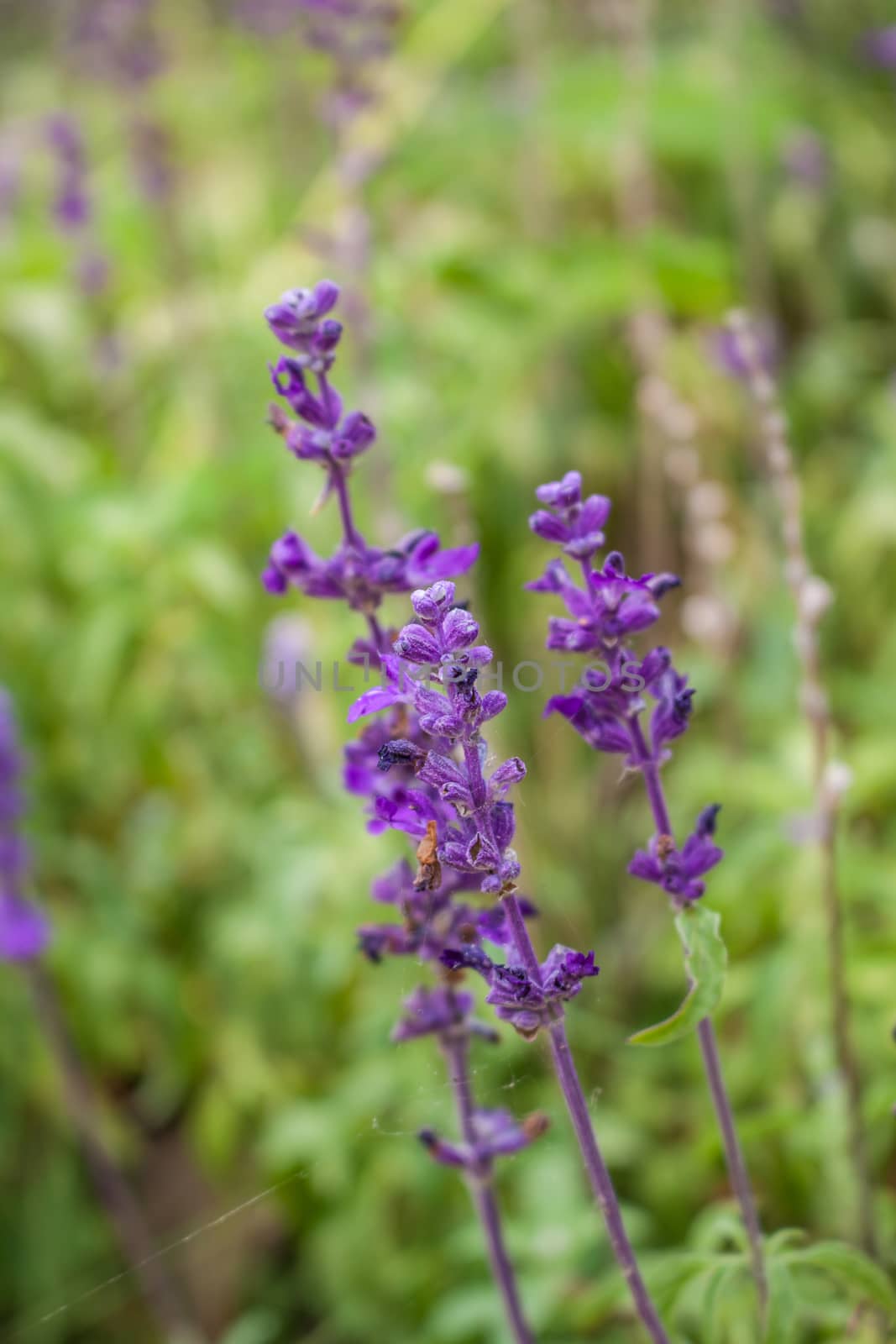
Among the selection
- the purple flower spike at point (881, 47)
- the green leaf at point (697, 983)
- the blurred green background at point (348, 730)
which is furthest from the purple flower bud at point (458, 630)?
the purple flower spike at point (881, 47)

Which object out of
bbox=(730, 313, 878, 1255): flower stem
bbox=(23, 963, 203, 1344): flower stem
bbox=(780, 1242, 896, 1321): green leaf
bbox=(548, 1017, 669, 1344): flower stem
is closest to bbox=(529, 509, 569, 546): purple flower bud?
bbox=(548, 1017, 669, 1344): flower stem

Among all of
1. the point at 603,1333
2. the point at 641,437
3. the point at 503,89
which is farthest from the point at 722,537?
the point at 503,89

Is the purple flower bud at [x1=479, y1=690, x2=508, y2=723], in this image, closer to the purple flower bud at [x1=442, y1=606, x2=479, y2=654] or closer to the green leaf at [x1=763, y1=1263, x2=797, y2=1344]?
the purple flower bud at [x1=442, y1=606, x2=479, y2=654]

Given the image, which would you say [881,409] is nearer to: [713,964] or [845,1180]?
[845,1180]

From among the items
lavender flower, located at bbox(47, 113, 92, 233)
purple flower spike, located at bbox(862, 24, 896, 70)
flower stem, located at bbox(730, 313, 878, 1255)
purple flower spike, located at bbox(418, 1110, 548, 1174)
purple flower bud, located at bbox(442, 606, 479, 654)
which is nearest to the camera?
purple flower bud, located at bbox(442, 606, 479, 654)

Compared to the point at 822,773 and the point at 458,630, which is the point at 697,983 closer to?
the point at 458,630

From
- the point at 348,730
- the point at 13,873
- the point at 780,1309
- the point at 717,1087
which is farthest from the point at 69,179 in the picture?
the point at 780,1309
